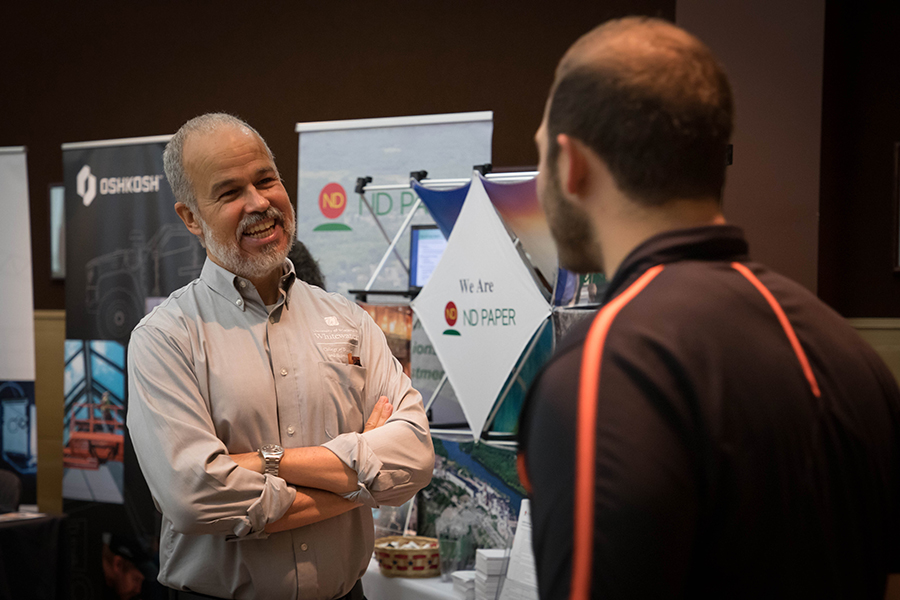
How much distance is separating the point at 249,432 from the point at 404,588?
183cm

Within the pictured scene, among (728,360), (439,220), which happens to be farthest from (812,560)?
(439,220)

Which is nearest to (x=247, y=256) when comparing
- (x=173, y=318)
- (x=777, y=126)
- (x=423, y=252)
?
(x=173, y=318)

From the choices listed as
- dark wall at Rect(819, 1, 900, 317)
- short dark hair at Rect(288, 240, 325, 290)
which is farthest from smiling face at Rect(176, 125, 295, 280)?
dark wall at Rect(819, 1, 900, 317)

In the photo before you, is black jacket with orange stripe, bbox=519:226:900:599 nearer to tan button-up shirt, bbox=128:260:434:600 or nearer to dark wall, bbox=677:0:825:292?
tan button-up shirt, bbox=128:260:434:600

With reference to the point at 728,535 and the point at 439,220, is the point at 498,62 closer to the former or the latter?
the point at 439,220

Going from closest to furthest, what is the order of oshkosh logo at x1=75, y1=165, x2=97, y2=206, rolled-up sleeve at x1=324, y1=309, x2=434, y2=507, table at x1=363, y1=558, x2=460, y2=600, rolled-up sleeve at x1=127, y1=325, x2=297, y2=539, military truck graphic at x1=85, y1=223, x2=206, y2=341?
rolled-up sleeve at x1=127, y1=325, x2=297, y2=539
rolled-up sleeve at x1=324, y1=309, x2=434, y2=507
table at x1=363, y1=558, x2=460, y2=600
military truck graphic at x1=85, y1=223, x2=206, y2=341
oshkosh logo at x1=75, y1=165, x2=97, y2=206

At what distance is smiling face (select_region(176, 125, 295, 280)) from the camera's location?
5.68ft

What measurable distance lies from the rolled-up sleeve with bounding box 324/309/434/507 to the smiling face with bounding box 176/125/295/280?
324 millimetres

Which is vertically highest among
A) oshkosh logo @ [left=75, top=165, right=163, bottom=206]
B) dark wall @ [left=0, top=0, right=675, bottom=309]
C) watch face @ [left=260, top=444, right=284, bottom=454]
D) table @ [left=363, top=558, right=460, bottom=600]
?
dark wall @ [left=0, top=0, right=675, bottom=309]

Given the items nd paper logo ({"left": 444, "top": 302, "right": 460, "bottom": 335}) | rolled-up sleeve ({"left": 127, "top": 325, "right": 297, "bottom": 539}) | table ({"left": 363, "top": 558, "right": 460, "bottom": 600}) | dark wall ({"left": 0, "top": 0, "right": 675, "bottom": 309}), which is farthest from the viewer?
dark wall ({"left": 0, "top": 0, "right": 675, "bottom": 309})

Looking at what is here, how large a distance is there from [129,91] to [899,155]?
4477 millimetres

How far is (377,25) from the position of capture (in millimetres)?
4266

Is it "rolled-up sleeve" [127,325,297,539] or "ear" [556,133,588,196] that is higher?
"ear" [556,133,588,196]

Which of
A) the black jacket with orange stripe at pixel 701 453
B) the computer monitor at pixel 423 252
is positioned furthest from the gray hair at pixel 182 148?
the computer monitor at pixel 423 252
